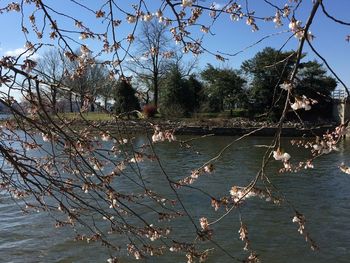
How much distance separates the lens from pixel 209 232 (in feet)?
9.70

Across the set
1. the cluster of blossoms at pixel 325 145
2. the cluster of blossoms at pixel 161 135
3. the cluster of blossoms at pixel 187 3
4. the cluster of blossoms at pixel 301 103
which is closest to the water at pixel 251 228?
the cluster of blossoms at pixel 161 135

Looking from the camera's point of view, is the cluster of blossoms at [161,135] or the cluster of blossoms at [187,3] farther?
the cluster of blossoms at [161,135]

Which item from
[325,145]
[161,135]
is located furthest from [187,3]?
[325,145]

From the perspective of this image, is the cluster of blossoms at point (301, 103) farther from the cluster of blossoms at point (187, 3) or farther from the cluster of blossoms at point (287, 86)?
the cluster of blossoms at point (187, 3)

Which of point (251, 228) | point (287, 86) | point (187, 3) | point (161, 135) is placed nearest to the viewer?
point (287, 86)

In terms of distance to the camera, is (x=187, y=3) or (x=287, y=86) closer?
(x=287, y=86)

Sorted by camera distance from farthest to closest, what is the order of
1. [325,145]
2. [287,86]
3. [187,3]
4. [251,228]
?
1. [251,228]
2. [325,145]
3. [187,3]
4. [287,86]

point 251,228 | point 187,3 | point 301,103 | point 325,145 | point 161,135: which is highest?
point 187,3

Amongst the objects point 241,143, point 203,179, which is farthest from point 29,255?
point 241,143

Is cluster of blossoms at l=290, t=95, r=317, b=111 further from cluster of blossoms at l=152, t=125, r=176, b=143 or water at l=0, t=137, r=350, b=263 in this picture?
water at l=0, t=137, r=350, b=263

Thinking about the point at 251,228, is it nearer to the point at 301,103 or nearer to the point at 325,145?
the point at 325,145

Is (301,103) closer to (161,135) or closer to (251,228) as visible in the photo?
(161,135)

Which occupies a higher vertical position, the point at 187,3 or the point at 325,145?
the point at 187,3

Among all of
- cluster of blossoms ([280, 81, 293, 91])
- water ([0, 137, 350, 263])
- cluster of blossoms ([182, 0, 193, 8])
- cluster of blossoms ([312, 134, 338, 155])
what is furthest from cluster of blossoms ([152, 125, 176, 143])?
water ([0, 137, 350, 263])
